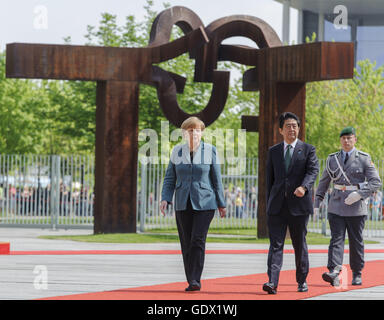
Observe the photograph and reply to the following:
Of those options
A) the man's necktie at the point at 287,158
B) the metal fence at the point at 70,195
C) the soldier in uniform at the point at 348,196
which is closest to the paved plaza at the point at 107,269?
the soldier in uniform at the point at 348,196

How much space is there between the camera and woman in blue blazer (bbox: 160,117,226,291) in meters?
9.40

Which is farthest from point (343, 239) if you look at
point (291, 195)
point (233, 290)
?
point (233, 290)

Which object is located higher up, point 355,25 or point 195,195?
point 355,25

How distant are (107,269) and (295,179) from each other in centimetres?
402

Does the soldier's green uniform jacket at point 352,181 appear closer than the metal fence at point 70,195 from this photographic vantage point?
Yes

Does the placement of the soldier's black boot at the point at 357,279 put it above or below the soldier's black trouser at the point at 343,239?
below

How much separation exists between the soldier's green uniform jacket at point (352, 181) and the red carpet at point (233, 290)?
0.91m

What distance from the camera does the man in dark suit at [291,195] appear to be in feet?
30.9

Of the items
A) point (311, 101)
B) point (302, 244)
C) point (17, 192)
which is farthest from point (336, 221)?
point (311, 101)

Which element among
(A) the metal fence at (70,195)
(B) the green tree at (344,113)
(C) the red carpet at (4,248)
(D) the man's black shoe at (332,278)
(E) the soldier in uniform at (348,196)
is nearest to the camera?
(D) the man's black shoe at (332,278)

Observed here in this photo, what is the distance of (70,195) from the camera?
2616 centimetres

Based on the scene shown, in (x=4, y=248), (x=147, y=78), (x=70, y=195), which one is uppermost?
(x=147, y=78)

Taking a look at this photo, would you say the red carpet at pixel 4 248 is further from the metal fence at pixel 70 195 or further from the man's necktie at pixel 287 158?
the metal fence at pixel 70 195

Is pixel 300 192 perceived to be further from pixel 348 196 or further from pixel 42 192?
pixel 42 192
